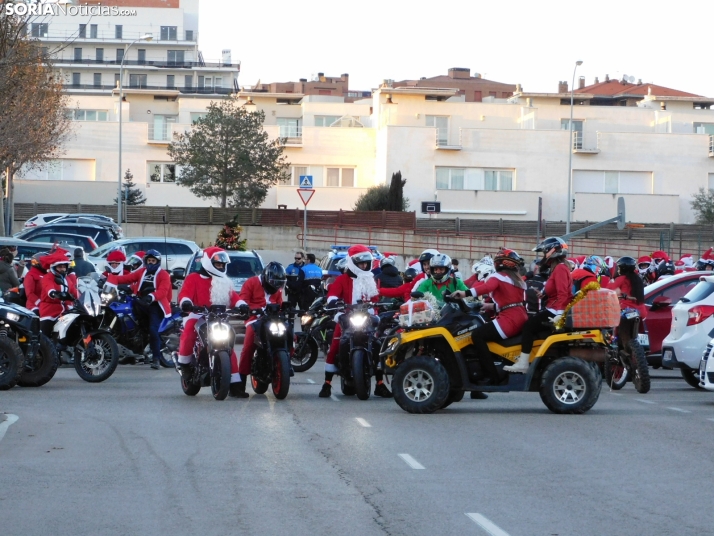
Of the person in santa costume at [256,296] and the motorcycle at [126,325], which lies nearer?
the person in santa costume at [256,296]

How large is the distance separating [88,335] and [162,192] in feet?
199

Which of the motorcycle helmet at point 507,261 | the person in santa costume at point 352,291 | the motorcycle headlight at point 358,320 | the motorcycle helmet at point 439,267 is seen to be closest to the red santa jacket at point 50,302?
the person in santa costume at point 352,291

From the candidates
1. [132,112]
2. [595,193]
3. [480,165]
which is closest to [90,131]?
[132,112]

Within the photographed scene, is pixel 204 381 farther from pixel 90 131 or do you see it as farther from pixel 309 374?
pixel 90 131

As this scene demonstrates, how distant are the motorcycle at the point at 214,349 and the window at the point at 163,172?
208 feet

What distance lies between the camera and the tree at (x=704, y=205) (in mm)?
72562

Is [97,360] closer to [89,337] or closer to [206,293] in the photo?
[89,337]

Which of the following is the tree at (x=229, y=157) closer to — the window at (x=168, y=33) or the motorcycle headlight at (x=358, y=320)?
the window at (x=168, y=33)

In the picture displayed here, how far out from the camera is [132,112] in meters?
89.0

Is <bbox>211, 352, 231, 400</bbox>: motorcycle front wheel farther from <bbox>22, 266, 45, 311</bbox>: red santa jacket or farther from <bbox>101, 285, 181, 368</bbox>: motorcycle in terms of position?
<bbox>22, 266, 45, 311</bbox>: red santa jacket

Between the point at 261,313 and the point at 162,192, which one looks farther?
the point at 162,192

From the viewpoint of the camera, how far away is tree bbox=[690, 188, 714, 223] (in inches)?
2857

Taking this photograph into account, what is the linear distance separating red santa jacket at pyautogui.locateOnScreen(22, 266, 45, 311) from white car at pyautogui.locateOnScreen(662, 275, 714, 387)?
29.9ft

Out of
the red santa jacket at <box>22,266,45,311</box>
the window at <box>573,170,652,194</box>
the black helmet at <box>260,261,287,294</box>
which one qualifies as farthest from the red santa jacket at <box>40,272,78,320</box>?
the window at <box>573,170,652,194</box>
